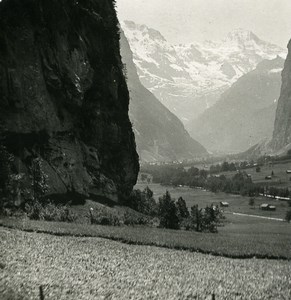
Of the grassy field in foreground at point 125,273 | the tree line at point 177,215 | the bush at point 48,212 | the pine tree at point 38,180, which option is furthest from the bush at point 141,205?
the grassy field in foreground at point 125,273

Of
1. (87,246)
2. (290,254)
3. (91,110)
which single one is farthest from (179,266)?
(91,110)

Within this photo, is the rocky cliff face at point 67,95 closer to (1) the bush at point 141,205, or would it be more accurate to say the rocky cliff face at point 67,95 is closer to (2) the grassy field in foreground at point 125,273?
(1) the bush at point 141,205

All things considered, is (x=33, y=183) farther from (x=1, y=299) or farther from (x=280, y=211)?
(x=280, y=211)

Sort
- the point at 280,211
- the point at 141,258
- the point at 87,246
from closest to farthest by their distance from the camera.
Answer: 1. the point at 141,258
2. the point at 87,246
3. the point at 280,211

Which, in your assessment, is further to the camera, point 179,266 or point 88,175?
point 88,175

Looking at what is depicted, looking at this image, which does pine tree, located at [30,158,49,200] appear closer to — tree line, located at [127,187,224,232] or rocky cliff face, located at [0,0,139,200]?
rocky cliff face, located at [0,0,139,200]

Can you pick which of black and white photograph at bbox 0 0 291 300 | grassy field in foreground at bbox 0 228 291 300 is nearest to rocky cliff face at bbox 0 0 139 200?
black and white photograph at bbox 0 0 291 300

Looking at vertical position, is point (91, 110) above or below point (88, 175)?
above
